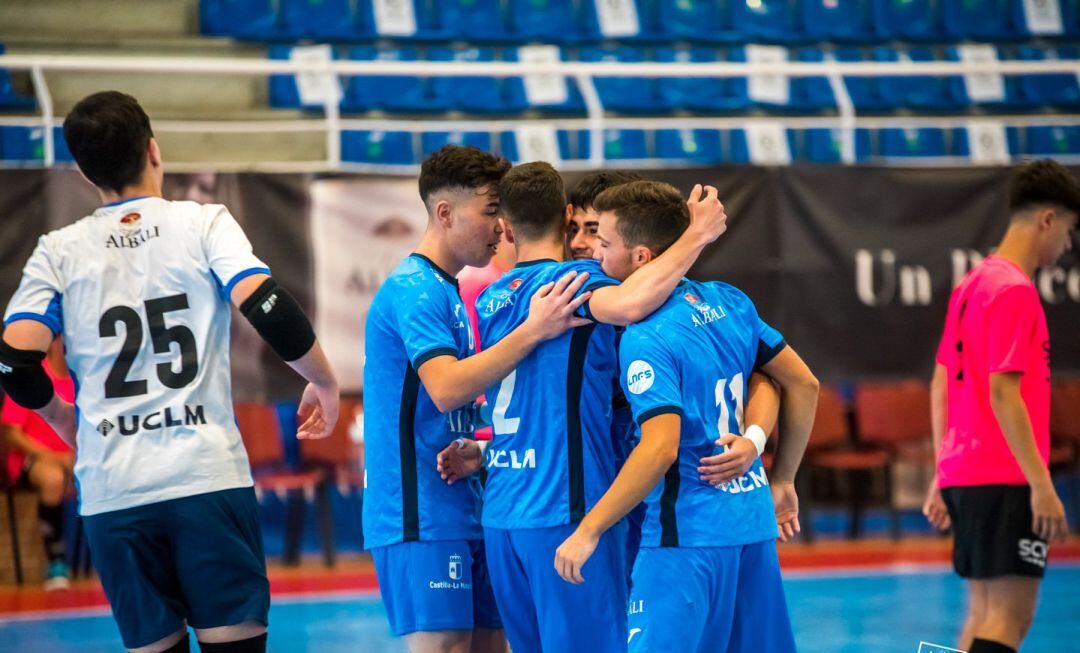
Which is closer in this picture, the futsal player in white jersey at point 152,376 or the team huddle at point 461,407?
the team huddle at point 461,407

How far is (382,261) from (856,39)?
29.8ft

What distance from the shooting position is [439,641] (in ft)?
12.5

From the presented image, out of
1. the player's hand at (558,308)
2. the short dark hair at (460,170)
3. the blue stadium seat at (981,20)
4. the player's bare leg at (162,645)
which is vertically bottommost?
the player's bare leg at (162,645)

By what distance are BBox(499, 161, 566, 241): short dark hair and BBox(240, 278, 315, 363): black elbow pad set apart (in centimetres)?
71

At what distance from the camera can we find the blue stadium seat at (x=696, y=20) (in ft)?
50.4

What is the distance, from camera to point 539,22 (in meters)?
15.1

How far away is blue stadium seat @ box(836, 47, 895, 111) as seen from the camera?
15.2 m

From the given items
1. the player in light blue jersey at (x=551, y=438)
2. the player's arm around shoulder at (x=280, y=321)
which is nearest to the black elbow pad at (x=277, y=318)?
the player's arm around shoulder at (x=280, y=321)

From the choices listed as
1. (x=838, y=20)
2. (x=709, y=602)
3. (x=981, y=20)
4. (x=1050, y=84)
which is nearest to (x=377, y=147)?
(x=838, y=20)

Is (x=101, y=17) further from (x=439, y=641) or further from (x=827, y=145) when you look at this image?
(x=439, y=641)

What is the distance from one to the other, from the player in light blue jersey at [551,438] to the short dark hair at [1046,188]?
1.88m

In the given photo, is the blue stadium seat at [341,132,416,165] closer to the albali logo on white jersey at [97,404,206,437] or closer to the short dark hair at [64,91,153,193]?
the short dark hair at [64,91,153,193]

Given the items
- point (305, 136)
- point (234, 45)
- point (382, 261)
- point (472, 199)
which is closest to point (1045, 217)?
point (472, 199)

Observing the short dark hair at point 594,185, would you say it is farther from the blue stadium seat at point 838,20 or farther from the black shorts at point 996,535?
the blue stadium seat at point 838,20
